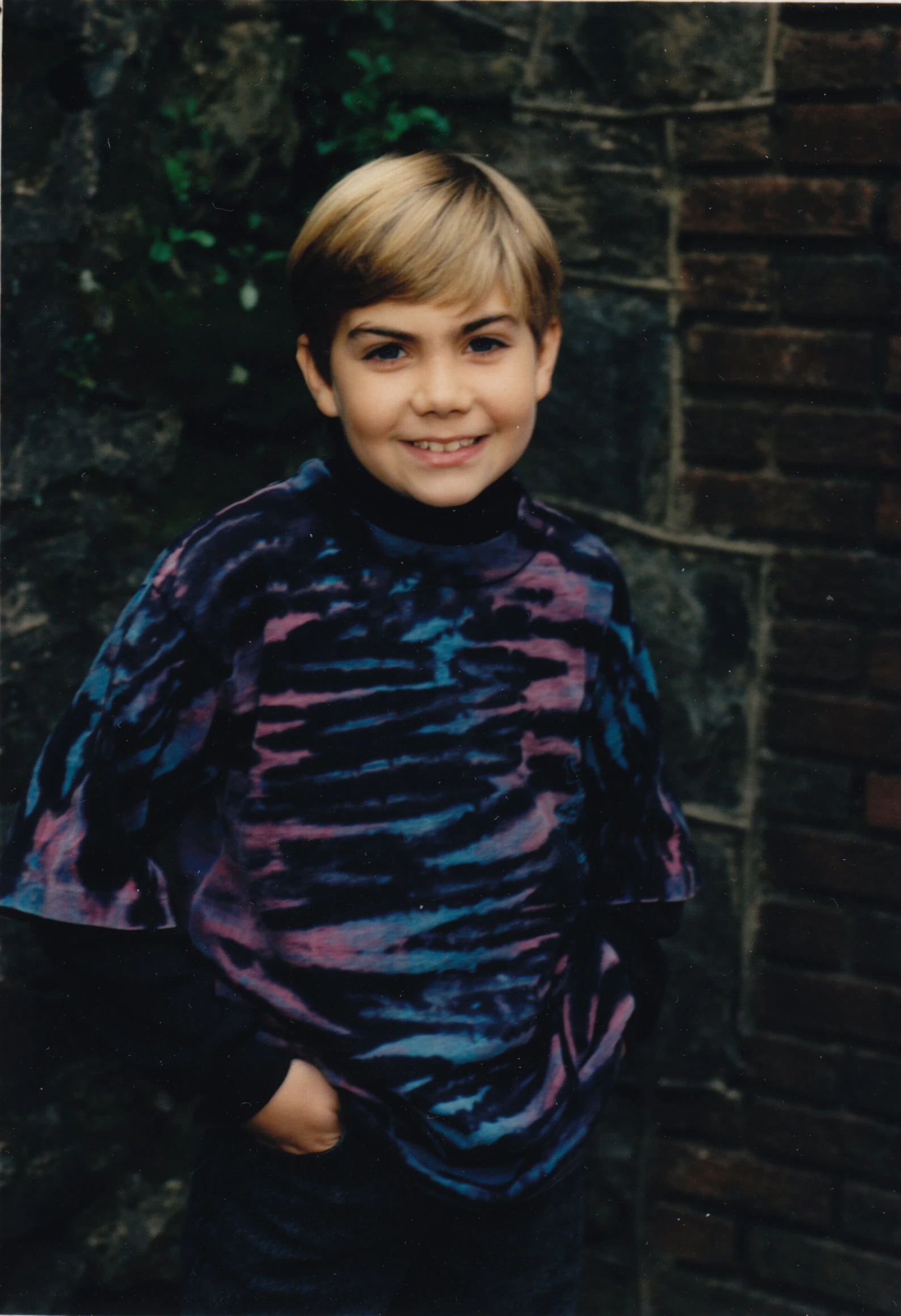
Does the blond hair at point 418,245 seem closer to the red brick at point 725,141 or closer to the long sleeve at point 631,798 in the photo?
the long sleeve at point 631,798

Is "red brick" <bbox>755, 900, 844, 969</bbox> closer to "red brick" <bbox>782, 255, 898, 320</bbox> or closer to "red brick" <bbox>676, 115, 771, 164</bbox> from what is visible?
"red brick" <bbox>782, 255, 898, 320</bbox>

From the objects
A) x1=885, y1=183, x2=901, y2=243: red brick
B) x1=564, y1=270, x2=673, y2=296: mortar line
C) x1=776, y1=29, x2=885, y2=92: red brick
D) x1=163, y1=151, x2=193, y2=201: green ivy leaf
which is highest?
x1=776, y1=29, x2=885, y2=92: red brick

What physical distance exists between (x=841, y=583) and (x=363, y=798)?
860mm

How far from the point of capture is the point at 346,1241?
1401 millimetres

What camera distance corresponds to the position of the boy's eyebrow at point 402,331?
1275mm

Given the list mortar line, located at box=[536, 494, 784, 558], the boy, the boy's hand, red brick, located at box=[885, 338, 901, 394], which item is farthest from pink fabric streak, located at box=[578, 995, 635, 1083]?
red brick, located at box=[885, 338, 901, 394]

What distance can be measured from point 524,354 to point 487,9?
809 mm

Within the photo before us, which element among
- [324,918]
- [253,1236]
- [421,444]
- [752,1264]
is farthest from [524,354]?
[752,1264]

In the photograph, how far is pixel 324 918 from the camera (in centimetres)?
133

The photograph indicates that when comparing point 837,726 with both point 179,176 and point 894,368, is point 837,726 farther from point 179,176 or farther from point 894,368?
point 179,176

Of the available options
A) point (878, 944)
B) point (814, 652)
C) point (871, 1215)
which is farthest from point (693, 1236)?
point (814, 652)

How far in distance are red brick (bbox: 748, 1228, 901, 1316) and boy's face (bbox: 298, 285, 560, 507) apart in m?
1.41

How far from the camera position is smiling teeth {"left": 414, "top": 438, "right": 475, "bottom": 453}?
1.31 metres

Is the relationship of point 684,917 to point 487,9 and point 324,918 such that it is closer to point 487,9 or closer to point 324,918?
point 324,918
